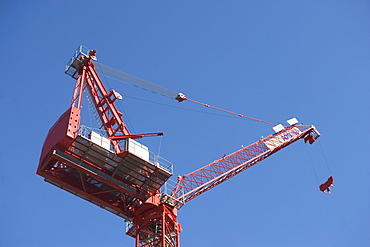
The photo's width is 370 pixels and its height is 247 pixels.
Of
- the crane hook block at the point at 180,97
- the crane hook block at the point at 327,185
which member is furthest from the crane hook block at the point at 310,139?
the crane hook block at the point at 180,97

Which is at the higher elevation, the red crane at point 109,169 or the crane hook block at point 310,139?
the crane hook block at point 310,139

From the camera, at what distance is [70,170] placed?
54219mm

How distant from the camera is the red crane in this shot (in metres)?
51.8

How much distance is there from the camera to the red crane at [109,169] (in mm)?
51781

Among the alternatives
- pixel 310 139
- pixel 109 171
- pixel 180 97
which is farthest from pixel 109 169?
pixel 310 139

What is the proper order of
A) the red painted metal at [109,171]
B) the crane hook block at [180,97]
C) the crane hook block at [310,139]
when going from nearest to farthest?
the red painted metal at [109,171]
the crane hook block at [180,97]
the crane hook block at [310,139]

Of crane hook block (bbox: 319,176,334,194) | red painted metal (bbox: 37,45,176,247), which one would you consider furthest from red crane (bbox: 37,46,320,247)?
crane hook block (bbox: 319,176,334,194)

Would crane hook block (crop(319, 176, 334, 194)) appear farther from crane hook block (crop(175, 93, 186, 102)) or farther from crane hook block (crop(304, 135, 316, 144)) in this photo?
crane hook block (crop(175, 93, 186, 102))

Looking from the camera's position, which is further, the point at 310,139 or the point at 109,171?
the point at 310,139

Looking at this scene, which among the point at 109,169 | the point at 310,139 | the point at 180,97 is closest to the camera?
the point at 109,169

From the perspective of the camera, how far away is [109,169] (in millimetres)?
53531

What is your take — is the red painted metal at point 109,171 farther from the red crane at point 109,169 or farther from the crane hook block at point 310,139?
the crane hook block at point 310,139

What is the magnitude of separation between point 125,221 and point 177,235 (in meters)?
5.78

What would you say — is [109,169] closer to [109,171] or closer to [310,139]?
[109,171]
